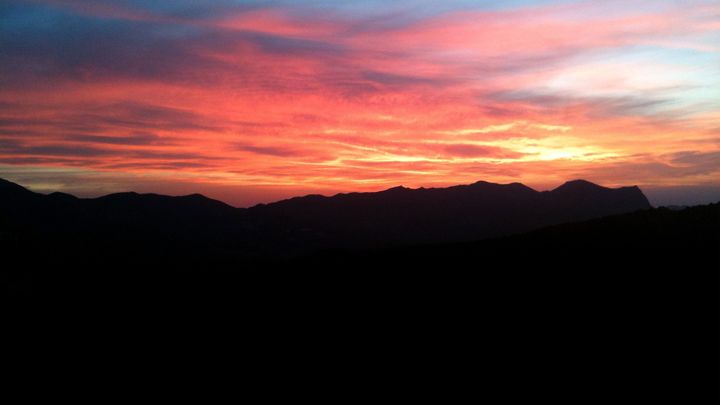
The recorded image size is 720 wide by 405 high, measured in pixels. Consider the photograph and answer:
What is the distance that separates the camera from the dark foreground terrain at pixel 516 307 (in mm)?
17953

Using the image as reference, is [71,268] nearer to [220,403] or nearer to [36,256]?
[36,256]

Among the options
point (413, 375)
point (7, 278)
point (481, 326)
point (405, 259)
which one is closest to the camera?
point (413, 375)

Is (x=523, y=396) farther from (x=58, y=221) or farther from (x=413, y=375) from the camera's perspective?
(x=58, y=221)

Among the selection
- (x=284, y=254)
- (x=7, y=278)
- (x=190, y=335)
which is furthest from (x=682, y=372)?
(x=284, y=254)

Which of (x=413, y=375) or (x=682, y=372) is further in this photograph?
(x=413, y=375)

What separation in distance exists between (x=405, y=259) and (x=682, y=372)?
23.7 m

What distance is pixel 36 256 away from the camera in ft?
286

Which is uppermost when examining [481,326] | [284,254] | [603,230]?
[603,230]

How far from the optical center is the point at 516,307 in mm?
24625

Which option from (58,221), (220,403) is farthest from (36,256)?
(58,221)

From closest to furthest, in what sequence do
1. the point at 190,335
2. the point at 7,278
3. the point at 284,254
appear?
the point at 190,335
the point at 7,278
the point at 284,254

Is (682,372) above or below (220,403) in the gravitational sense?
above

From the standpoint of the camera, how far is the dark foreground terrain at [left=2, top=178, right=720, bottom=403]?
1795cm

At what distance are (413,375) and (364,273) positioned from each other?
1629 centimetres
